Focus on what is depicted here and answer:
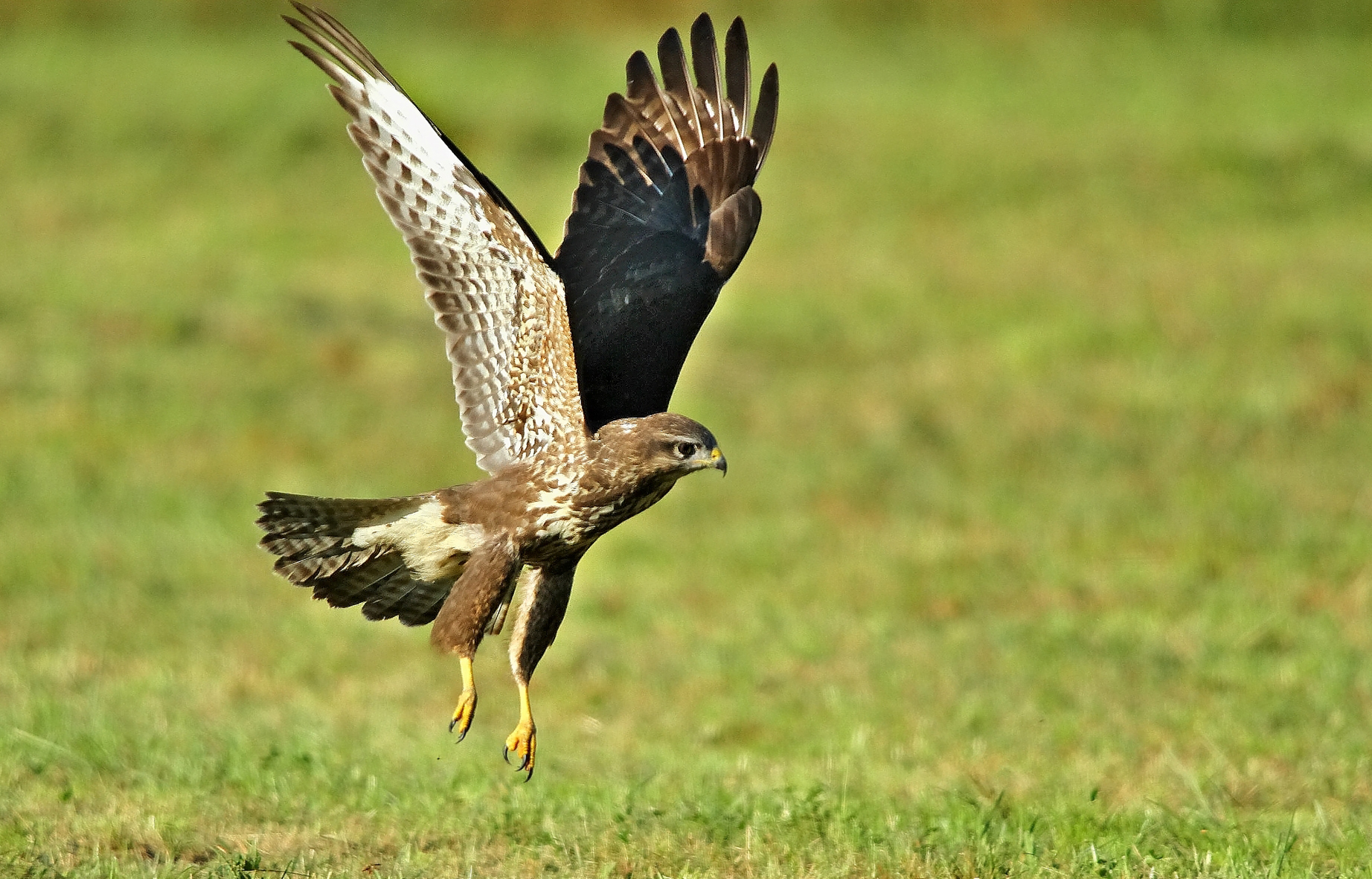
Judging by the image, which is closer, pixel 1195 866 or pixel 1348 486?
pixel 1195 866

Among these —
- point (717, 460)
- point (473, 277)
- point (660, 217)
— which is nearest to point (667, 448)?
point (717, 460)

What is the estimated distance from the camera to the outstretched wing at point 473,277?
609 cm

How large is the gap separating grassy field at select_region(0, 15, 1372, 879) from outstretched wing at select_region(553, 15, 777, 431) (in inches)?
59.5

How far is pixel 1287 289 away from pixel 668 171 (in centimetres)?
1091

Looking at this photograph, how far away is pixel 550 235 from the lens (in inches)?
700

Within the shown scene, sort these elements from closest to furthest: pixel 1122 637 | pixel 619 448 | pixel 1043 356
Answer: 1. pixel 619 448
2. pixel 1122 637
3. pixel 1043 356

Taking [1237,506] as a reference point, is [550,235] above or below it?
above

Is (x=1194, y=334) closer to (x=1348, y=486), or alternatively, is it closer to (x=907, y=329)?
(x=907, y=329)

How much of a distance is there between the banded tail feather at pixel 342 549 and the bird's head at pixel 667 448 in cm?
79

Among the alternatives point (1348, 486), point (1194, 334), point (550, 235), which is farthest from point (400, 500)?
point (550, 235)

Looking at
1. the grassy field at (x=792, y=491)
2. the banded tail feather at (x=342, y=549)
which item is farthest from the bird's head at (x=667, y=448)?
the grassy field at (x=792, y=491)

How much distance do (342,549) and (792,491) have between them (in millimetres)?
6485

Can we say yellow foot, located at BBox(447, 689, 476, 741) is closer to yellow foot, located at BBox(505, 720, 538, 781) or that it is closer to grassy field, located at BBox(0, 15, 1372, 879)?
yellow foot, located at BBox(505, 720, 538, 781)

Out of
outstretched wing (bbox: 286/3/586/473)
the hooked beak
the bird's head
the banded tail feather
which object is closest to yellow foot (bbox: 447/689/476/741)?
the banded tail feather
